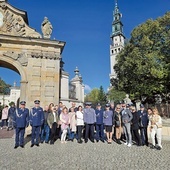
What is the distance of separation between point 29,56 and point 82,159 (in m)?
9.09

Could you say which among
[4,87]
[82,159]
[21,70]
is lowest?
[82,159]

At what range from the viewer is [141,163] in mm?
5023

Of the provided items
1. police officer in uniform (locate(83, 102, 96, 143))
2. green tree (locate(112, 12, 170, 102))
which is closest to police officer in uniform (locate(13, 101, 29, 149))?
police officer in uniform (locate(83, 102, 96, 143))

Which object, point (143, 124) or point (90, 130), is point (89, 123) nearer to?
point (90, 130)

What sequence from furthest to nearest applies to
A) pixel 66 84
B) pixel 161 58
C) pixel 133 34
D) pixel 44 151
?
pixel 133 34 < pixel 161 58 < pixel 66 84 < pixel 44 151

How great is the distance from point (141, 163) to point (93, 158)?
136cm

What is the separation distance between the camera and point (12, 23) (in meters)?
13.0

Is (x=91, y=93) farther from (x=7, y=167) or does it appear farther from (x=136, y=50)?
(x=7, y=167)

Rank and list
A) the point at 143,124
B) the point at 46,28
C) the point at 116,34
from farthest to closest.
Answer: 1. the point at 116,34
2. the point at 46,28
3. the point at 143,124

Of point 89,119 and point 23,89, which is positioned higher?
point 23,89

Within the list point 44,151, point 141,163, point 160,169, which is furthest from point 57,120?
point 160,169

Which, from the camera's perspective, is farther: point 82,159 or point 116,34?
point 116,34

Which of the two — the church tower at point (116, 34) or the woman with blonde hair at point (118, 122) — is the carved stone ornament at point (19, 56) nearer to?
the woman with blonde hair at point (118, 122)

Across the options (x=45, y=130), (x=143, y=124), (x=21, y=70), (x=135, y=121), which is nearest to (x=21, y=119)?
(x=45, y=130)
